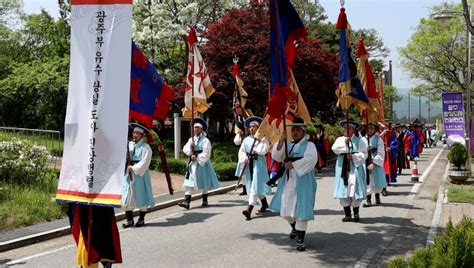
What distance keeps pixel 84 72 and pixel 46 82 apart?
866 inches

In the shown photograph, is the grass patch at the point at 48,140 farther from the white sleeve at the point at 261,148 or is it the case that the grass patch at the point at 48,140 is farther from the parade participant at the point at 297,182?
the parade participant at the point at 297,182

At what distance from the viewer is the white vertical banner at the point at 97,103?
466cm

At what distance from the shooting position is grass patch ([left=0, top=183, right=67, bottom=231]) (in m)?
9.35

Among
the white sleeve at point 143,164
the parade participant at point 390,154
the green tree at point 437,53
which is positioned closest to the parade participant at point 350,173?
the white sleeve at point 143,164

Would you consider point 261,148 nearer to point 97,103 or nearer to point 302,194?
point 302,194

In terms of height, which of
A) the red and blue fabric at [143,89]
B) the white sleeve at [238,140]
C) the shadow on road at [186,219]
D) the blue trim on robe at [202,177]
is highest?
the red and blue fabric at [143,89]

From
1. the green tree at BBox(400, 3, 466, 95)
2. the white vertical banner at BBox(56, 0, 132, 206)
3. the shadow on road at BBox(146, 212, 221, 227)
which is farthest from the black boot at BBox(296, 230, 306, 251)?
the green tree at BBox(400, 3, 466, 95)

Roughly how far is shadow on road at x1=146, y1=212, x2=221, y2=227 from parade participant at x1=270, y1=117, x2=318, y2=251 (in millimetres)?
2533

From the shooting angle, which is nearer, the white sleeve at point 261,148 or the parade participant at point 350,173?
the parade participant at point 350,173

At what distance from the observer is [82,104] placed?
15.7ft

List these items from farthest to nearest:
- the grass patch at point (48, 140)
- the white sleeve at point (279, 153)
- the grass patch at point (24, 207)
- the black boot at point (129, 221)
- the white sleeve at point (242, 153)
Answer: the grass patch at point (48, 140) → the white sleeve at point (242, 153) → the black boot at point (129, 221) → the grass patch at point (24, 207) → the white sleeve at point (279, 153)

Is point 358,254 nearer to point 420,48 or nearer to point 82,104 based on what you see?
point 82,104

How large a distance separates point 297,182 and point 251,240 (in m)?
1.26

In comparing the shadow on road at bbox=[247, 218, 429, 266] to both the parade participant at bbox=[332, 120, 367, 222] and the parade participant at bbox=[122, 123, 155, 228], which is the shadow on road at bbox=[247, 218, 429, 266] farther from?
the parade participant at bbox=[122, 123, 155, 228]
